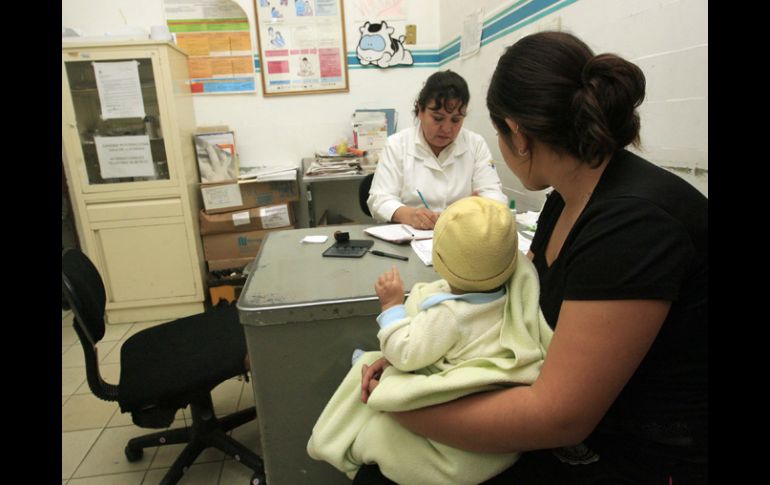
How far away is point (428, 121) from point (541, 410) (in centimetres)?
157

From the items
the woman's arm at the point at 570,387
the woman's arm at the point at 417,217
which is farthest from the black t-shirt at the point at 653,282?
the woman's arm at the point at 417,217

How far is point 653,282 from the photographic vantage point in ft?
2.01

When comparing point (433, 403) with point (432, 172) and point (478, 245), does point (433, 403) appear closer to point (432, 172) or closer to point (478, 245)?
point (478, 245)

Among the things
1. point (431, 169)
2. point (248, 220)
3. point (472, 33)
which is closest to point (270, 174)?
point (248, 220)

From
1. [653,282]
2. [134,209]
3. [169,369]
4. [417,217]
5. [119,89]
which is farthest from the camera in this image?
[134,209]

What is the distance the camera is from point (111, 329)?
2.90 m

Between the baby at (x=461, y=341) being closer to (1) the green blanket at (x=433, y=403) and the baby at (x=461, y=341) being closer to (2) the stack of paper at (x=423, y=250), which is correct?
(1) the green blanket at (x=433, y=403)

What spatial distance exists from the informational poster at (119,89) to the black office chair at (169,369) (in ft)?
5.27

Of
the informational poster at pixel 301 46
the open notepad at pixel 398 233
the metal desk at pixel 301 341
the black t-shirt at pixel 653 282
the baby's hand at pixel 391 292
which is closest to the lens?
the black t-shirt at pixel 653 282

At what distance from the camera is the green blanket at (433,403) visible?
2.43ft

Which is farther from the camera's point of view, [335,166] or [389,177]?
[335,166]

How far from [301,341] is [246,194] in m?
2.21
